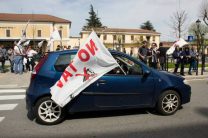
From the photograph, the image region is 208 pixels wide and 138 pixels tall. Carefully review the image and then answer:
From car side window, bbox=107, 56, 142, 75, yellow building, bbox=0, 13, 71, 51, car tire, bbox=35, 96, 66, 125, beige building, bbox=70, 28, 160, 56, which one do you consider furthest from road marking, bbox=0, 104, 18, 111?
beige building, bbox=70, 28, 160, 56

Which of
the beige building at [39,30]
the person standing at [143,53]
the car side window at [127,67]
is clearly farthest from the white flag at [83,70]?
the beige building at [39,30]

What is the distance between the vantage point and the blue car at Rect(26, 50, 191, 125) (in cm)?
670

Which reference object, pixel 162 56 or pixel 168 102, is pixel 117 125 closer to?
pixel 168 102

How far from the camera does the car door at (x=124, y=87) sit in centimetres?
677

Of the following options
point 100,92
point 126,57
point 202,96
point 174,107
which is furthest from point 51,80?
point 202,96

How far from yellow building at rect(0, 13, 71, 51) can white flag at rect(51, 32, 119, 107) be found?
80490 millimetres

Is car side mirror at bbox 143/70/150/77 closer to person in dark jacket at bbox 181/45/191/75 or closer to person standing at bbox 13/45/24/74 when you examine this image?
person in dark jacket at bbox 181/45/191/75

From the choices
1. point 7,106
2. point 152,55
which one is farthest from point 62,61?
point 152,55

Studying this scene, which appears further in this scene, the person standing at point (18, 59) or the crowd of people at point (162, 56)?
the person standing at point (18, 59)

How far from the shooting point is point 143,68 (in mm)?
7102

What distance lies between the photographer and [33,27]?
9006cm

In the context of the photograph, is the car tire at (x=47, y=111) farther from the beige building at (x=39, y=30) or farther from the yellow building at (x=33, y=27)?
the yellow building at (x=33, y=27)

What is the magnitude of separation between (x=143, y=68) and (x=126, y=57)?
47 centimetres

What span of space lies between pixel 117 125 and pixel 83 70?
4.47 ft
